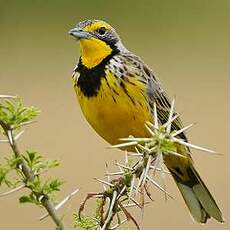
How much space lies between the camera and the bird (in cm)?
319

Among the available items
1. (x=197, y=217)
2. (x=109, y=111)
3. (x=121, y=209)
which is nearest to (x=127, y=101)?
(x=109, y=111)

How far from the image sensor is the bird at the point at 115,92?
3.19 meters

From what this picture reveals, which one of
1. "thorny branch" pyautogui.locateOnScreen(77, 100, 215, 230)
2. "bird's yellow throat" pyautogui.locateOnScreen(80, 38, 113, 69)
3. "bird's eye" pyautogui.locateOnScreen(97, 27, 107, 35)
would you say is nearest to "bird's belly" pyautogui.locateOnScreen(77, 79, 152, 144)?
"bird's yellow throat" pyautogui.locateOnScreen(80, 38, 113, 69)

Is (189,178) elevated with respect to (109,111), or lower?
lower

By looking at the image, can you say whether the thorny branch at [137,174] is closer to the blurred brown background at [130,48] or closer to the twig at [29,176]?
the twig at [29,176]

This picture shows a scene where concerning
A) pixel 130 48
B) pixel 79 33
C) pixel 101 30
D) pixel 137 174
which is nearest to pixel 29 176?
pixel 137 174

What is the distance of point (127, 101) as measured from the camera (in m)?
3.21

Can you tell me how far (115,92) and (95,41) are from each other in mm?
237

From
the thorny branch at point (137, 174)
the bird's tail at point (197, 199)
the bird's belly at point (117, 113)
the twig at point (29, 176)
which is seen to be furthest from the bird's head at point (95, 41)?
the twig at point (29, 176)

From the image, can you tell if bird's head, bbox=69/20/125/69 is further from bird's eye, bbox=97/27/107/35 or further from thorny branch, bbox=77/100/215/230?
thorny branch, bbox=77/100/215/230

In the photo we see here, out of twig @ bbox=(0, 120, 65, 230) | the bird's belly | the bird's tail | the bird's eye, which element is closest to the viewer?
twig @ bbox=(0, 120, 65, 230)

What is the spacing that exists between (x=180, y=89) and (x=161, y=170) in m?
6.78

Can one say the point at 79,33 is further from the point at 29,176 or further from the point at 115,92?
the point at 29,176

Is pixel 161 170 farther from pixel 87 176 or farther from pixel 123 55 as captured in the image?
pixel 87 176
